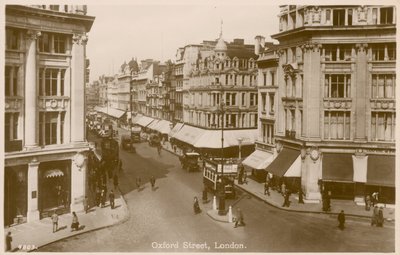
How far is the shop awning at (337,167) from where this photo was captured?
88.8 feet

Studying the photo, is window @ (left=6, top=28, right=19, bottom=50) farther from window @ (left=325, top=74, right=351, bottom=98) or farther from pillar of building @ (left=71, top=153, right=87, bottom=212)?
window @ (left=325, top=74, right=351, bottom=98)

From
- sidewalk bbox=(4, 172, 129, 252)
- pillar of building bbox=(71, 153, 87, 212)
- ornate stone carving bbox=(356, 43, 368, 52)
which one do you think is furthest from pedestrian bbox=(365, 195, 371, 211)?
pillar of building bbox=(71, 153, 87, 212)

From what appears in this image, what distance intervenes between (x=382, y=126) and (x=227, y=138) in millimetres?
18839

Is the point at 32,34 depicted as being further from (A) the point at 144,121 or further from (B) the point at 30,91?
(A) the point at 144,121

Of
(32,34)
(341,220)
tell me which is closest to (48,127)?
(32,34)

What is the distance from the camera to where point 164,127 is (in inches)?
2271

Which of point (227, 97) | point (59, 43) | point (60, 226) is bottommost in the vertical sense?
point (60, 226)

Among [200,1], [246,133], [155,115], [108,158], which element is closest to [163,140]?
[155,115]

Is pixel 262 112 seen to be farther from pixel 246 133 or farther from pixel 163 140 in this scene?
pixel 163 140

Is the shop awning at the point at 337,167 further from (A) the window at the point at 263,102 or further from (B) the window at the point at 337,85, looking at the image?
(A) the window at the point at 263,102

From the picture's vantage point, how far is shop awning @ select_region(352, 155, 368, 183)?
26859 mm

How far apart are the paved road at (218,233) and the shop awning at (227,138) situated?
47.6 feet

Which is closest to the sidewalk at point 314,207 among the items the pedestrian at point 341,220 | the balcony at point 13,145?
the pedestrian at point 341,220

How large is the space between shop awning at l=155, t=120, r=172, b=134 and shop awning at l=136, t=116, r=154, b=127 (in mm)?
4260
